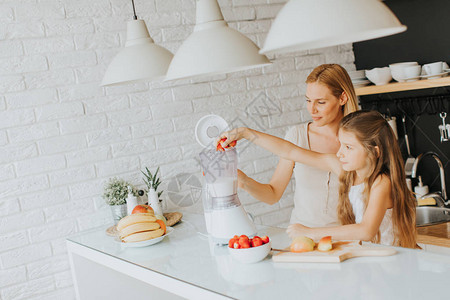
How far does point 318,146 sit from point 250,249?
3.22 feet

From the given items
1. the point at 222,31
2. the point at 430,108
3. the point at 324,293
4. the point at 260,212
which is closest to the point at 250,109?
the point at 260,212

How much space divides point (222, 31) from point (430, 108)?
205 centimetres

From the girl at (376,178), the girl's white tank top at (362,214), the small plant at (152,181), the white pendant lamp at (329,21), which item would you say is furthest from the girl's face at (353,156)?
the small plant at (152,181)

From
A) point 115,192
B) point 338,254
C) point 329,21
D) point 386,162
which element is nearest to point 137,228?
point 115,192

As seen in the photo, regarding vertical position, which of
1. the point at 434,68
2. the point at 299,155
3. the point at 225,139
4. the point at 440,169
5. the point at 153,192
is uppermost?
the point at 434,68

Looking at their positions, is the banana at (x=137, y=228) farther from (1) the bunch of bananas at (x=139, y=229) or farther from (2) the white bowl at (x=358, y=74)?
(2) the white bowl at (x=358, y=74)

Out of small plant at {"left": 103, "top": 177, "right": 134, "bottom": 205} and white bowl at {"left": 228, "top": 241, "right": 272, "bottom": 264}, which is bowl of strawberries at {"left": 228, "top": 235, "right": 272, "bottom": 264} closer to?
white bowl at {"left": 228, "top": 241, "right": 272, "bottom": 264}

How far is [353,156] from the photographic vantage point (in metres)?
2.11

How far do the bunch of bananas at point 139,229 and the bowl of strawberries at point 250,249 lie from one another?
54 cm

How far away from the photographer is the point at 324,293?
1405mm

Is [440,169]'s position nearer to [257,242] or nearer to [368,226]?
[368,226]

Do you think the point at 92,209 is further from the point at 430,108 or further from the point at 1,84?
the point at 430,108

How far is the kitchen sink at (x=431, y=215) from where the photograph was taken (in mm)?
3006

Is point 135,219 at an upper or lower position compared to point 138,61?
lower
